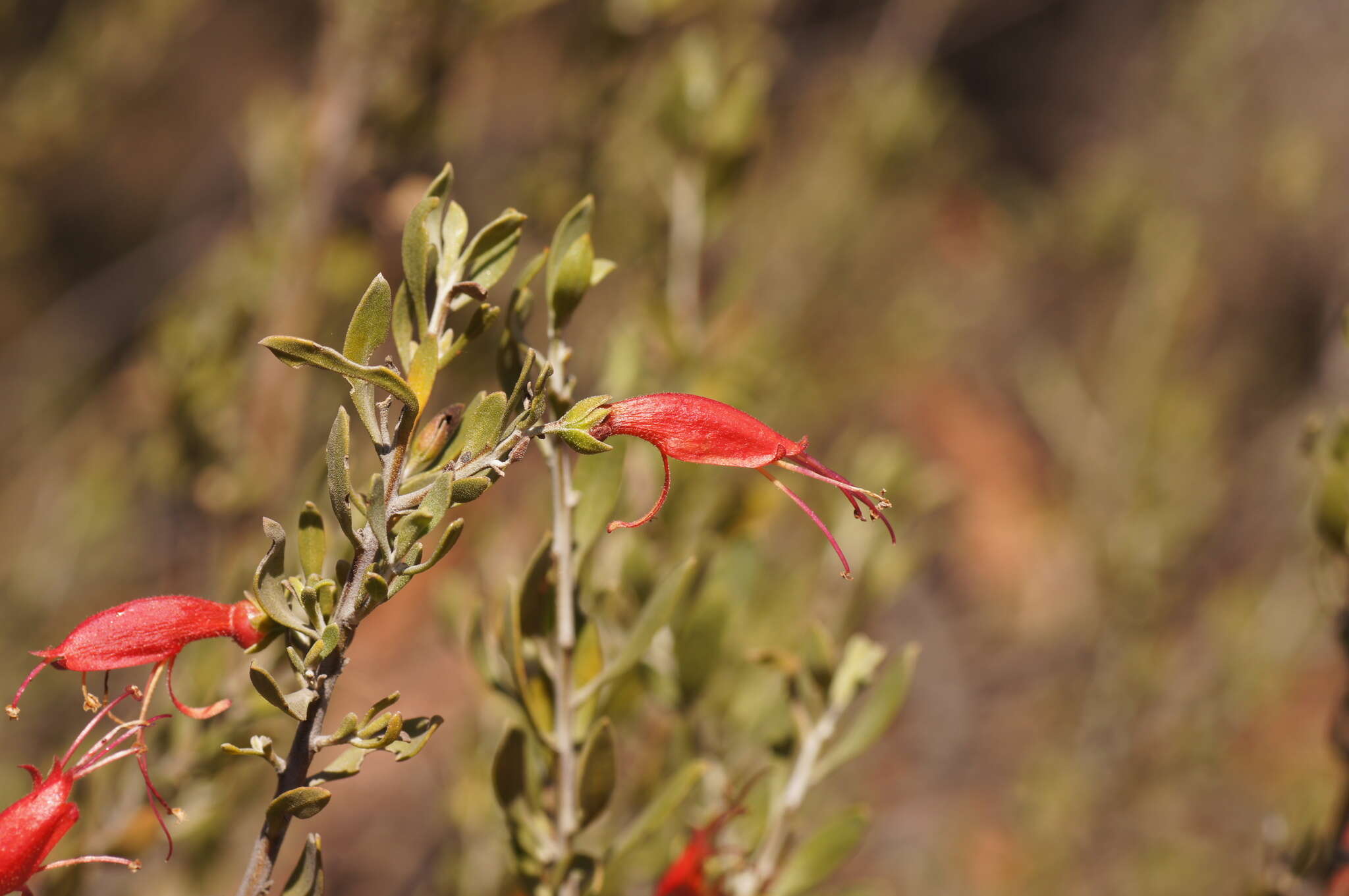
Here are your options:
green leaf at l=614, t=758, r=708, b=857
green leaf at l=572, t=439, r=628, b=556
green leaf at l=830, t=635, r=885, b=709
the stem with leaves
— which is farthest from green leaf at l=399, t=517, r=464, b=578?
green leaf at l=830, t=635, r=885, b=709

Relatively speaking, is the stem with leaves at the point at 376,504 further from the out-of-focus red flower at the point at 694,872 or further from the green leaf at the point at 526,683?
the out-of-focus red flower at the point at 694,872

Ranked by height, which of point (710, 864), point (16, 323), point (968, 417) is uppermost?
point (16, 323)

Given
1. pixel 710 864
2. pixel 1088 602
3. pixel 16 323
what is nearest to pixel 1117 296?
pixel 1088 602

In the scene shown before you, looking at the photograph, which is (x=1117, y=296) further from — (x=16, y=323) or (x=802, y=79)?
(x=16, y=323)

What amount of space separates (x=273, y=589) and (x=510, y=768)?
0.28 meters

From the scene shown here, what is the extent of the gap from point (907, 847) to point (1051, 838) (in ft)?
1.53

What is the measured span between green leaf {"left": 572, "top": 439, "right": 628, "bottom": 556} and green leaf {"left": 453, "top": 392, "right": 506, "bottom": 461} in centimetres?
18

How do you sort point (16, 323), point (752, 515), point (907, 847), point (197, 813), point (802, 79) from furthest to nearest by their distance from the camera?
point (802, 79) < point (16, 323) < point (907, 847) < point (752, 515) < point (197, 813)

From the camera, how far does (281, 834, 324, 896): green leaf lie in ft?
1.74

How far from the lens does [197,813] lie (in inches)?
38.4

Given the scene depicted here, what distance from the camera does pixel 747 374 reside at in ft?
4.42

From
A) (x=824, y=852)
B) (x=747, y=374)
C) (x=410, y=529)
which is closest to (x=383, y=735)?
(x=410, y=529)

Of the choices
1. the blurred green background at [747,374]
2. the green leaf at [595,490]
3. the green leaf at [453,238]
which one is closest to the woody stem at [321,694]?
the green leaf at [453,238]

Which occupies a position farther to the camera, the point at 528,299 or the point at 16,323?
the point at 16,323
